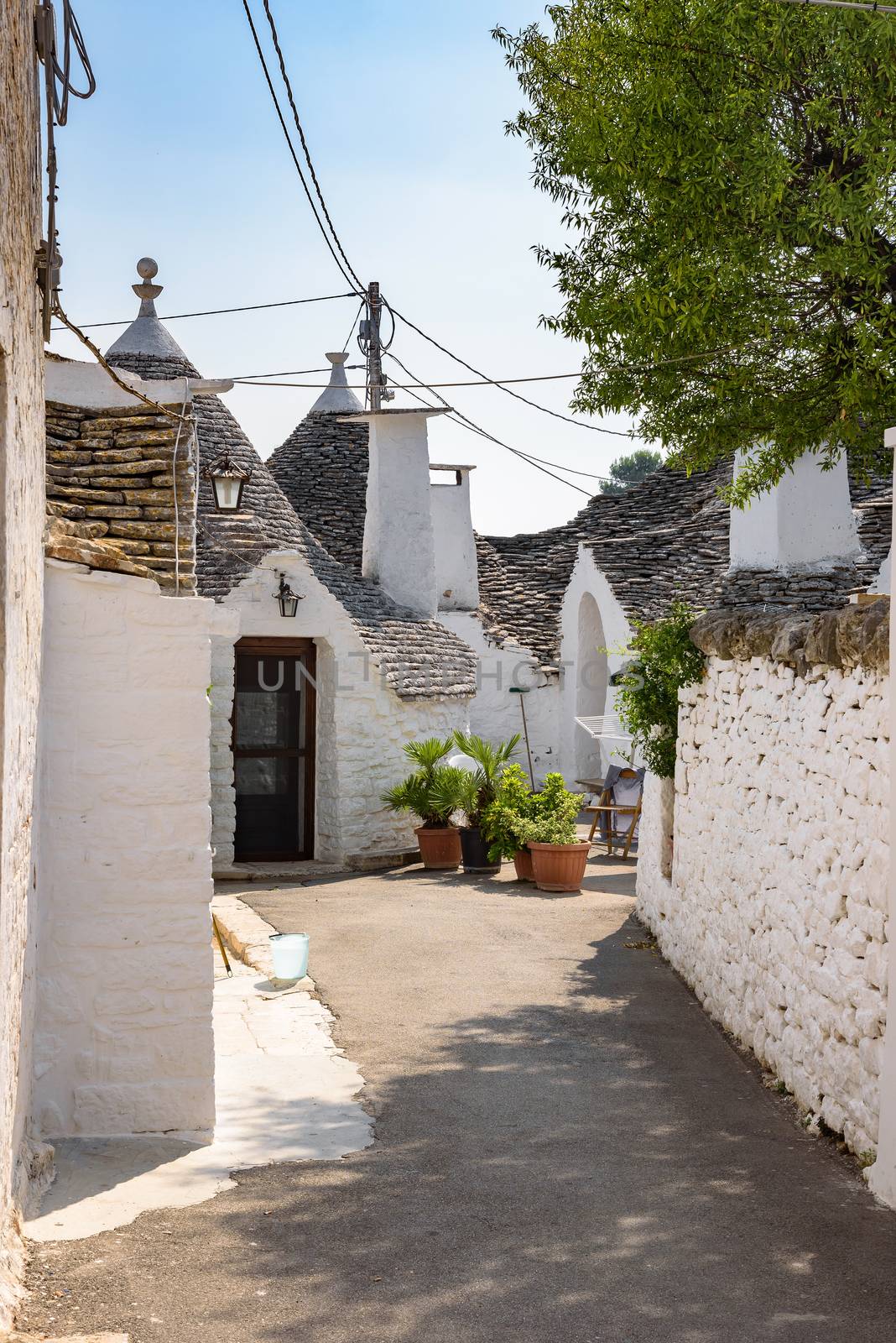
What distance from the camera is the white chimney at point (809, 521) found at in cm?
1345

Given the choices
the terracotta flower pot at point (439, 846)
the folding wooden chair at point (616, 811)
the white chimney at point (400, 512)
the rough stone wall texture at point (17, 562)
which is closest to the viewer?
the rough stone wall texture at point (17, 562)

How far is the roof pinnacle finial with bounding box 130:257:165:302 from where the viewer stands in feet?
50.2

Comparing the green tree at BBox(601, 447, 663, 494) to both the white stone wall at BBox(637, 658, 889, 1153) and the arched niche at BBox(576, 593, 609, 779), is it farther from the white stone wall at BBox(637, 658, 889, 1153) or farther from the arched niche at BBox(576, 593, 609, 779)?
the white stone wall at BBox(637, 658, 889, 1153)

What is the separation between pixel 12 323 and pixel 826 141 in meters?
4.65

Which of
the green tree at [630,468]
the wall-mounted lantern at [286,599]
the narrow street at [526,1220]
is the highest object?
the green tree at [630,468]

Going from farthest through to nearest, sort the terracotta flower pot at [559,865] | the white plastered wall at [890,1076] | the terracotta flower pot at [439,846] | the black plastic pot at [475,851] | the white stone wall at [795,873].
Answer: the terracotta flower pot at [439,846] < the black plastic pot at [475,851] < the terracotta flower pot at [559,865] < the white stone wall at [795,873] < the white plastered wall at [890,1076]

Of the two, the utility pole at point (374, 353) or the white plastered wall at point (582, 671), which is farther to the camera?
the white plastered wall at point (582, 671)

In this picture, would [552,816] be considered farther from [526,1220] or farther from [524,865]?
[526,1220]

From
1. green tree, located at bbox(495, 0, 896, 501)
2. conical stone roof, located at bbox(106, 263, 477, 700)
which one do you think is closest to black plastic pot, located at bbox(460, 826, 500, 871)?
conical stone roof, located at bbox(106, 263, 477, 700)

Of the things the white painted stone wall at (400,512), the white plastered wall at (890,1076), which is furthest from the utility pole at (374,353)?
the white plastered wall at (890,1076)

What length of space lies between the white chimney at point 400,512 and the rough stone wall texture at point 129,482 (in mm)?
8803

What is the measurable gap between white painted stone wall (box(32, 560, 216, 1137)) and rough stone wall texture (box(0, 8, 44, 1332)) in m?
0.50

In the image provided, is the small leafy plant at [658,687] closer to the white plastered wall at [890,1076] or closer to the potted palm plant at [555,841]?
the potted palm plant at [555,841]

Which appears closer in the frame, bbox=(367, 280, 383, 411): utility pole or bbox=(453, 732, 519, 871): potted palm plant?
bbox=(453, 732, 519, 871): potted palm plant
